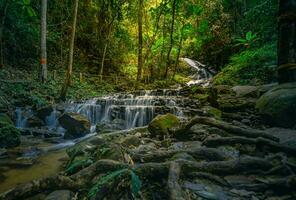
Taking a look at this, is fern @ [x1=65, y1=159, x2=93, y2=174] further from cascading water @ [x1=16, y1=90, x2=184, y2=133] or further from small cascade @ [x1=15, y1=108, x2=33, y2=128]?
small cascade @ [x1=15, y1=108, x2=33, y2=128]

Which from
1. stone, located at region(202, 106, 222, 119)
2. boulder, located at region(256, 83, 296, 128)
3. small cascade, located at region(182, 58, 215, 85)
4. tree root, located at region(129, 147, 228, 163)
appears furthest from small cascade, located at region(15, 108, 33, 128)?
small cascade, located at region(182, 58, 215, 85)

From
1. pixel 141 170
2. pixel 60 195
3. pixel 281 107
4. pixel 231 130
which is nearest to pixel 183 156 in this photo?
pixel 141 170

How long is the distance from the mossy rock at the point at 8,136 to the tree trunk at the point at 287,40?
7660 millimetres

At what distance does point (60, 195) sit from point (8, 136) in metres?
5.53

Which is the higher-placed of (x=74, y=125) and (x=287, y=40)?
(x=287, y=40)

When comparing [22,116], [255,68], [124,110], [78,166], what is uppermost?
[255,68]

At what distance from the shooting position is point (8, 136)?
834 centimetres

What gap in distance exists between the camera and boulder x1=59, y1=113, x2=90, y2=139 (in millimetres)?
10031

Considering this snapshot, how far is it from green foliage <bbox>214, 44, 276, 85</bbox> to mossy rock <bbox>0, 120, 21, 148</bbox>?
9090 mm

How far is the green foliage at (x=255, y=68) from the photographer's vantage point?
11654 millimetres

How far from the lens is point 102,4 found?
22.3 meters

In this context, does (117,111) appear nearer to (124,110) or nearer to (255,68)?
(124,110)

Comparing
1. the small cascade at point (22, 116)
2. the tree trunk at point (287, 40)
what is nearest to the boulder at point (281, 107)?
the tree trunk at point (287, 40)

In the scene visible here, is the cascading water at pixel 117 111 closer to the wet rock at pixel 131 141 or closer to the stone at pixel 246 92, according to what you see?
the stone at pixel 246 92
